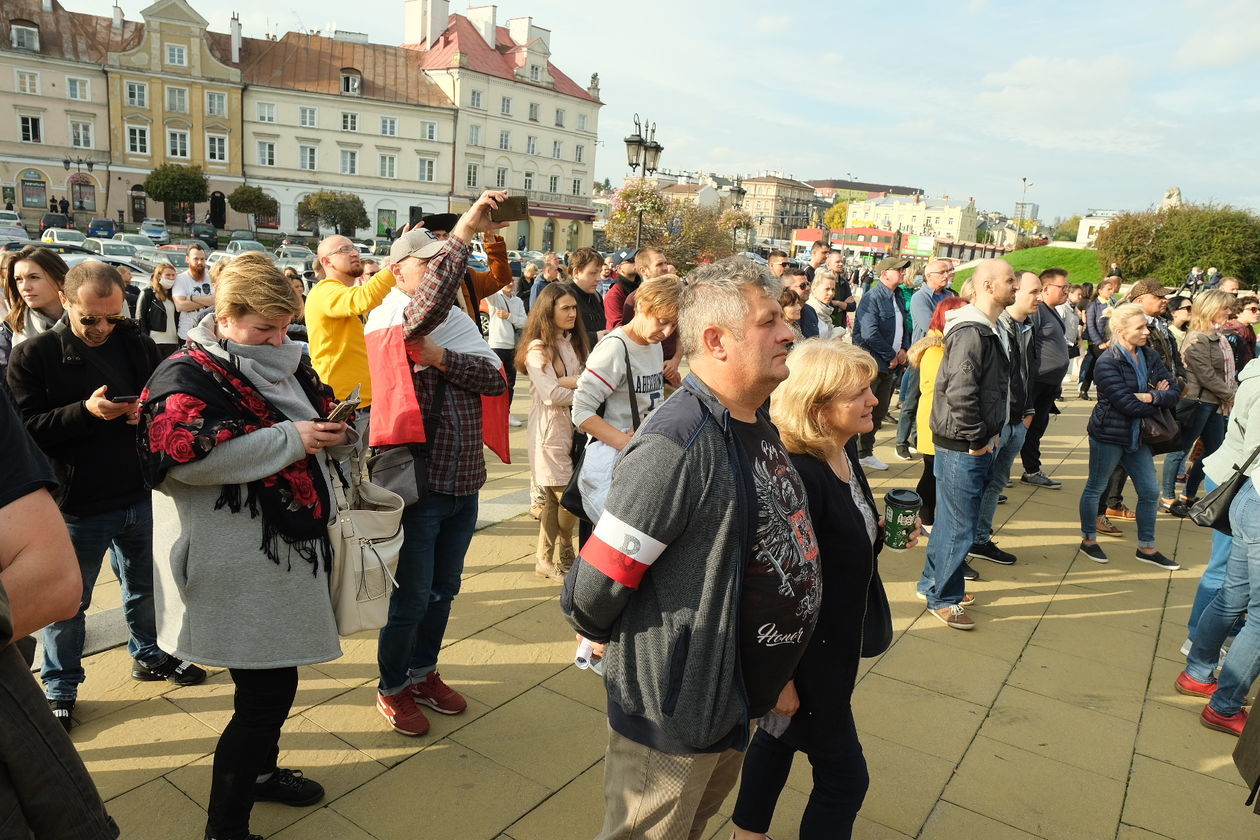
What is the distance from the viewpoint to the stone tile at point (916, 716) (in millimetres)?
3406

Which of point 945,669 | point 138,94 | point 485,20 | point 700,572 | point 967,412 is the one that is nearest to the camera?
point 700,572

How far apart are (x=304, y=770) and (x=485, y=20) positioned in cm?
5915

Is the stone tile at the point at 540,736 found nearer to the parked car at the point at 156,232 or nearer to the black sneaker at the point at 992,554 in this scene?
the black sneaker at the point at 992,554

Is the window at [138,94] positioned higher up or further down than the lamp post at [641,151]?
higher up

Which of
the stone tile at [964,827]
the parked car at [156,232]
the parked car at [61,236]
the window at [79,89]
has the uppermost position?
the window at [79,89]

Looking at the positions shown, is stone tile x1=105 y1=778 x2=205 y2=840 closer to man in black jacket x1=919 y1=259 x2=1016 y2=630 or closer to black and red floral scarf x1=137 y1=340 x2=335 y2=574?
A: black and red floral scarf x1=137 y1=340 x2=335 y2=574

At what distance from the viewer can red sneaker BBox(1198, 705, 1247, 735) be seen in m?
3.60

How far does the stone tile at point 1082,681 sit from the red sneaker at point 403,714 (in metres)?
2.85

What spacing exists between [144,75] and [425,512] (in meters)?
55.0

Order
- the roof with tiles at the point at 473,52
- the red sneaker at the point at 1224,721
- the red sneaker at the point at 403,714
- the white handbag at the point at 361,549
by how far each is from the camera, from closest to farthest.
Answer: the white handbag at the point at 361,549, the red sneaker at the point at 403,714, the red sneaker at the point at 1224,721, the roof with tiles at the point at 473,52

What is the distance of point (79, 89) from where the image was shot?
45500mm

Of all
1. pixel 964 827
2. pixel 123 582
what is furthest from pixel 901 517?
pixel 123 582

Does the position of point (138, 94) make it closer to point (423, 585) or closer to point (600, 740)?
point (423, 585)

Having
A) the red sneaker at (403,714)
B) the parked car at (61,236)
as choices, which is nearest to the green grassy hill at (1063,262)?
the parked car at (61,236)
